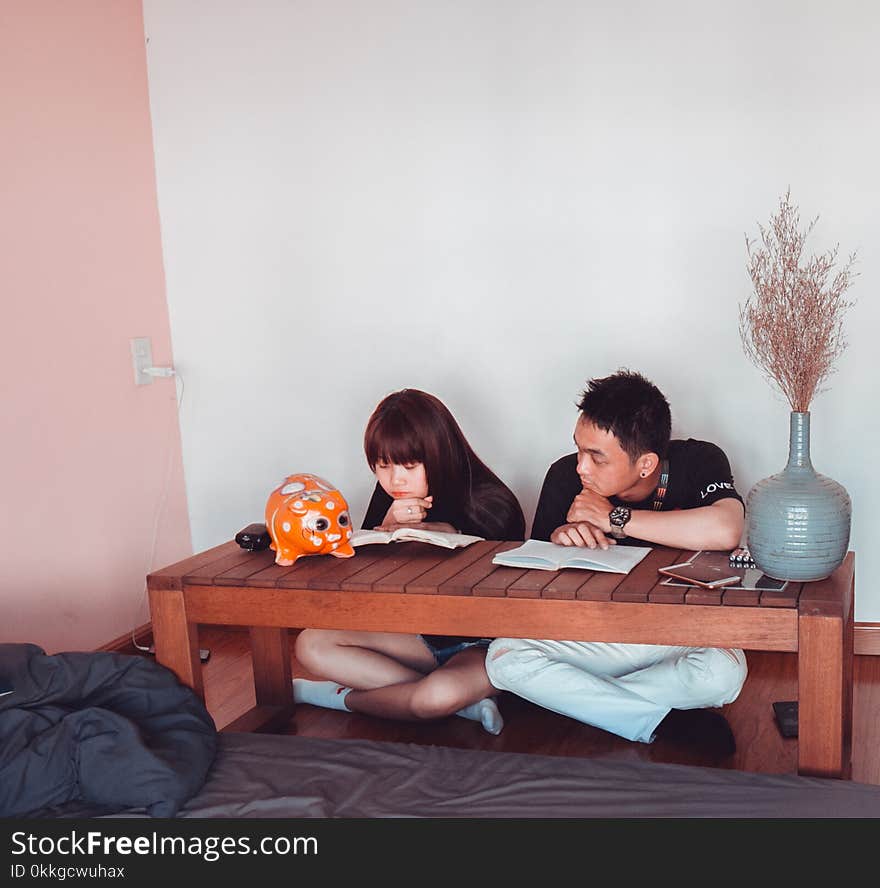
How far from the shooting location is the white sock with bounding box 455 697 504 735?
237 centimetres

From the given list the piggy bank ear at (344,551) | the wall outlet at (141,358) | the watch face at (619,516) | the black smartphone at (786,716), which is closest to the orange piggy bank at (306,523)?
the piggy bank ear at (344,551)

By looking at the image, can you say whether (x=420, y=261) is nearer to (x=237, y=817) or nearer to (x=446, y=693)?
(x=446, y=693)

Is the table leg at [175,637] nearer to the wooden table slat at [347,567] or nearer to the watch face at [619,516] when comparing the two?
the wooden table slat at [347,567]

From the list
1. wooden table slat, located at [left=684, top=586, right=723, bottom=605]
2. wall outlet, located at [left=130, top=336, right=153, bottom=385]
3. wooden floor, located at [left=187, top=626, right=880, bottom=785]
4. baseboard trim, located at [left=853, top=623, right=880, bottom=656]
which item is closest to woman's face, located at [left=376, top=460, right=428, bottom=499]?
wooden floor, located at [left=187, top=626, right=880, bottom=785]

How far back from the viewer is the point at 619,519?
2152 millimetres

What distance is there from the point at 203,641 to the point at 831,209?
216 centimetres

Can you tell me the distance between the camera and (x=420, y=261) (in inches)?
121

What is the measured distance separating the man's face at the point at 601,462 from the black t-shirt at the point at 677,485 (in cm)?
8

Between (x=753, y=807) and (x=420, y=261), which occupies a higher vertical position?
(x=420, y=261)

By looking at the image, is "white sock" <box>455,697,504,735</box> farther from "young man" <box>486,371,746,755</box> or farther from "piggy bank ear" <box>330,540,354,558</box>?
"piggy bank ear" <box>330,540,354,558</box>

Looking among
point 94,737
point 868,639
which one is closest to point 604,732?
point 868,639

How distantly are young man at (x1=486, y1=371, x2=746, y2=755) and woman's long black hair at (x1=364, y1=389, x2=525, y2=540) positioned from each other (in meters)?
0.21

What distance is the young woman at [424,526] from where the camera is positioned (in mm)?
2391

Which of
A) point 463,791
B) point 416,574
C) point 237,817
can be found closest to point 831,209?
point 416,574
